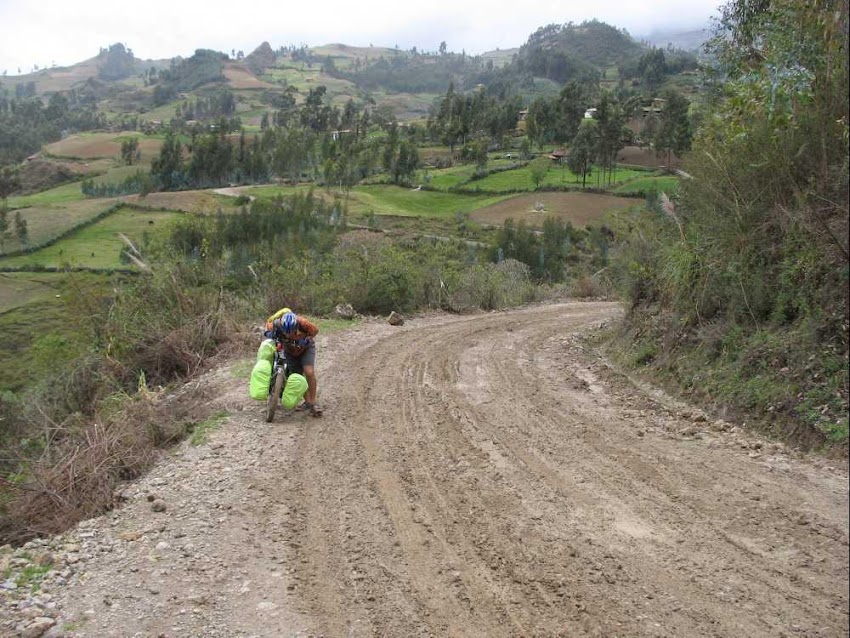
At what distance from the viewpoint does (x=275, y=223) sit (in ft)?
210

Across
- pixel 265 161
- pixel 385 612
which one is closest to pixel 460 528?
pixel 385 612

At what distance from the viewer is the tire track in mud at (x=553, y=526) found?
14.6 ft

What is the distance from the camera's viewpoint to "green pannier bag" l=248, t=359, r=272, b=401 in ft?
30.2

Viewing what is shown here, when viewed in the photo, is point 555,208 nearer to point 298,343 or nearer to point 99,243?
point 99,243

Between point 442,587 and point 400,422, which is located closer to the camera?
point 442,587

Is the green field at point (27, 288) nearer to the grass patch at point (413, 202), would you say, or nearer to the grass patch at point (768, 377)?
the grass patch at point (413, 202)

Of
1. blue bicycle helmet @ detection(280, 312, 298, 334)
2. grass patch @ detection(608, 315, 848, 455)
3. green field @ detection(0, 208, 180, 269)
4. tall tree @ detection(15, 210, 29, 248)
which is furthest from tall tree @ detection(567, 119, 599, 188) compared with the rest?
blue bicycle helmet @ detection(280, 312, 298, 334)

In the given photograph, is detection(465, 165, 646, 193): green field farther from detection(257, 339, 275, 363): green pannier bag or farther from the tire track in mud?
the tire track in mud

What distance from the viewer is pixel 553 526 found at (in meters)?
5.70

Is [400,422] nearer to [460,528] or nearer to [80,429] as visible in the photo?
[460,528]

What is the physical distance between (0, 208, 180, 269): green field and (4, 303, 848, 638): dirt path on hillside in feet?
168

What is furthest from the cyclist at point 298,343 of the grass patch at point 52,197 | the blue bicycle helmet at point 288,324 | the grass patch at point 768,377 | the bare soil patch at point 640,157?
the grass patch at point 52,197

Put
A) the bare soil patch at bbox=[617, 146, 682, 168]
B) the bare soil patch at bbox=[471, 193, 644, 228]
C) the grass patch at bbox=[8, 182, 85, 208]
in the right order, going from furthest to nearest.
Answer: the grass patch at bbox=[8, 182, 85, 208]
the bare soil patch at bbox=[617, 146, 682, 168]
the bare soil patch at bbox=[471, 193, 644, 228]

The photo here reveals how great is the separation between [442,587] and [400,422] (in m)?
4.00
